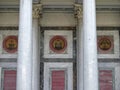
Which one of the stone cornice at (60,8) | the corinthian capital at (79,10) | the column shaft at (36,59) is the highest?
the stone cornice at (60,8)

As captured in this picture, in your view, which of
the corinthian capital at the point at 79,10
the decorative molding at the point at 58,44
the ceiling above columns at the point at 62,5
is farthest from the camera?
the decorative molding at the point at 58,44

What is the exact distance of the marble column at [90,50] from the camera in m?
18.9

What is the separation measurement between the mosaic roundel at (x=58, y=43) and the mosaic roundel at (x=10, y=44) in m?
2.57

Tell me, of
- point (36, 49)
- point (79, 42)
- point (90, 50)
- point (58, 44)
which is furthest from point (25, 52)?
point (58, 44)

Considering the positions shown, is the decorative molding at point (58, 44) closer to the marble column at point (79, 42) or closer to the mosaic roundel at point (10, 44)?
the marble column at point (79, 42)

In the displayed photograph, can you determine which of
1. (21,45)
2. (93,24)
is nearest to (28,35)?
(21,45)

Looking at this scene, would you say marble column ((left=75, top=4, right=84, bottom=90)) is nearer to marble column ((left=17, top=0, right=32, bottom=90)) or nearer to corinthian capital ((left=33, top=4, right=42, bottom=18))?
corinthian capital ((left=33, top=4, right=42, bottom=18))

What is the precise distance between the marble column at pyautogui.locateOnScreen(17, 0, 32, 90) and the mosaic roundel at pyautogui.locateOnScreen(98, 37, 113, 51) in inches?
323

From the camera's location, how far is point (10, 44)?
2611cm

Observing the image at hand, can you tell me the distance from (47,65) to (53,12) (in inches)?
150

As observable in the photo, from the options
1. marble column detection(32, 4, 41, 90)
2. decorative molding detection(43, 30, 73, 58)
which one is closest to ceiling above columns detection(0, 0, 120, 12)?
marble column detection(32, 4, 41, 90)

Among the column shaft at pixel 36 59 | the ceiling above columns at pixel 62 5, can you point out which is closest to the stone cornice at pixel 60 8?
the ceiling above columns at pixel 62 5

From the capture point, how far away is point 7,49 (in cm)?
2594

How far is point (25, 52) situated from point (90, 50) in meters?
3.41
